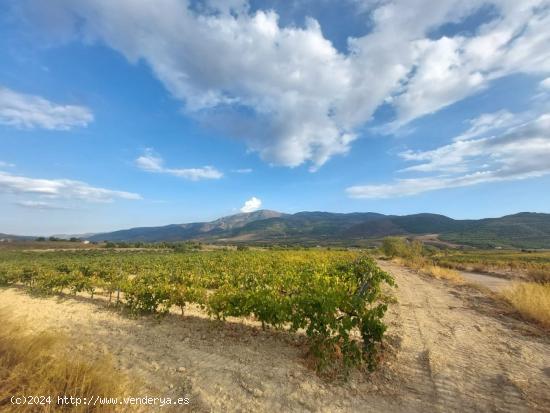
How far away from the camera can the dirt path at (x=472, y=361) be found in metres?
5.29

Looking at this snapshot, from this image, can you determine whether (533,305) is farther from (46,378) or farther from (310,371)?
(46,378)

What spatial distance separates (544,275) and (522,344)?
22.8 meters

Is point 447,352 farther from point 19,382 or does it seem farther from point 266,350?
point 19,382

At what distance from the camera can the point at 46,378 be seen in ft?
13.8

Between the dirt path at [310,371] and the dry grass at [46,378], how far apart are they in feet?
3.26

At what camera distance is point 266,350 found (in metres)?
7.40

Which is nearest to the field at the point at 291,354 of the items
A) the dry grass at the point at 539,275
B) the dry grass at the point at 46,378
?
the dry grass at the point at 46,378

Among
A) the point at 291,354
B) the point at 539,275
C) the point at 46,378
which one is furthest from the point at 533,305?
the point at 539,275

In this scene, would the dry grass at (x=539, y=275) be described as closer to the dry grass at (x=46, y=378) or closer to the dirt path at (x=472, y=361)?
the dirt path at (x=472, y=361)

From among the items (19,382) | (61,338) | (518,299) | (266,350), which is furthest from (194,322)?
(518,299)

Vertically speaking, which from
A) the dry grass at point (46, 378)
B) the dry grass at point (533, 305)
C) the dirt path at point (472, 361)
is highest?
the dry grass at point (46, 378)

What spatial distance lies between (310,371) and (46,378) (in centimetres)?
422

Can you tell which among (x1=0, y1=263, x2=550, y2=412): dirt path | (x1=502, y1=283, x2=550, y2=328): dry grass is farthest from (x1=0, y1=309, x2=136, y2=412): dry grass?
(x1=502, y1=283, x2=550, y2=328): dry grass

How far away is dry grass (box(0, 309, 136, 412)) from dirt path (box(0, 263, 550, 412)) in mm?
993
